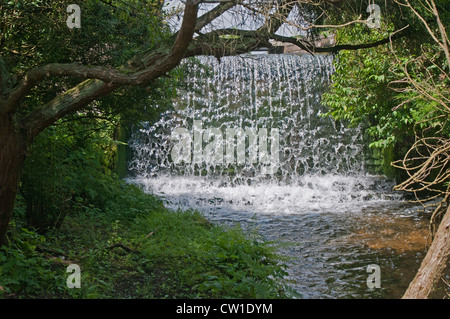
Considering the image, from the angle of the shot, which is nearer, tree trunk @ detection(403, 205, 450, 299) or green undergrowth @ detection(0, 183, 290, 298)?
tree trunk @ detection(403, 205, 450, 299)

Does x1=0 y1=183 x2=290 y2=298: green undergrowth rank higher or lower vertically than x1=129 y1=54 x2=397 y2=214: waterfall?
lower

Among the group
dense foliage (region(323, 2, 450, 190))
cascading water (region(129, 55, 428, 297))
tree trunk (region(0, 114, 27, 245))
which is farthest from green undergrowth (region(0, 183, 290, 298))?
dense foliage (region(323, 2, 450, 190))

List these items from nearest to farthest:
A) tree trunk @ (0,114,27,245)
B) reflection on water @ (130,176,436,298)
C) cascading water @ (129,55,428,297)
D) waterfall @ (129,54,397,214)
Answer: tree trunk @ (0,114,27,245)
reflection on water @ (130,176,436,298)
cascading water @ (129,55,428,297)
waterfall @ (129,54,397,214)

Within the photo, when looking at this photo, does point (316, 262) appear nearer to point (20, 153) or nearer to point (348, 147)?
point (20, 153)

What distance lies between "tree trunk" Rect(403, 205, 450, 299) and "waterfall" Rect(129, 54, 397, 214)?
8.65m

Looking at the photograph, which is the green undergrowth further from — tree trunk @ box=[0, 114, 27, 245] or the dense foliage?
the dense foliage

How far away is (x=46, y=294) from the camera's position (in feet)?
14.0

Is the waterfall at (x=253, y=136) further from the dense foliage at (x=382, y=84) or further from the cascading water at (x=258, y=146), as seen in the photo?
the dense foliage at (x=382, y=84)

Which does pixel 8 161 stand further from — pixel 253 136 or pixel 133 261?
pixel 253 136

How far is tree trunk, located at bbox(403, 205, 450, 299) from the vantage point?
3553 mm

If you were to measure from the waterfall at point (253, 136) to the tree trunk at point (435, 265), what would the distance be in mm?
8646

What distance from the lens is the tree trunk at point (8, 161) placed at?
14.4 ft

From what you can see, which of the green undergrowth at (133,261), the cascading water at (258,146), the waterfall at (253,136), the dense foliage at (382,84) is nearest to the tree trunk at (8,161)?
the green undergrowth at (133,261)
